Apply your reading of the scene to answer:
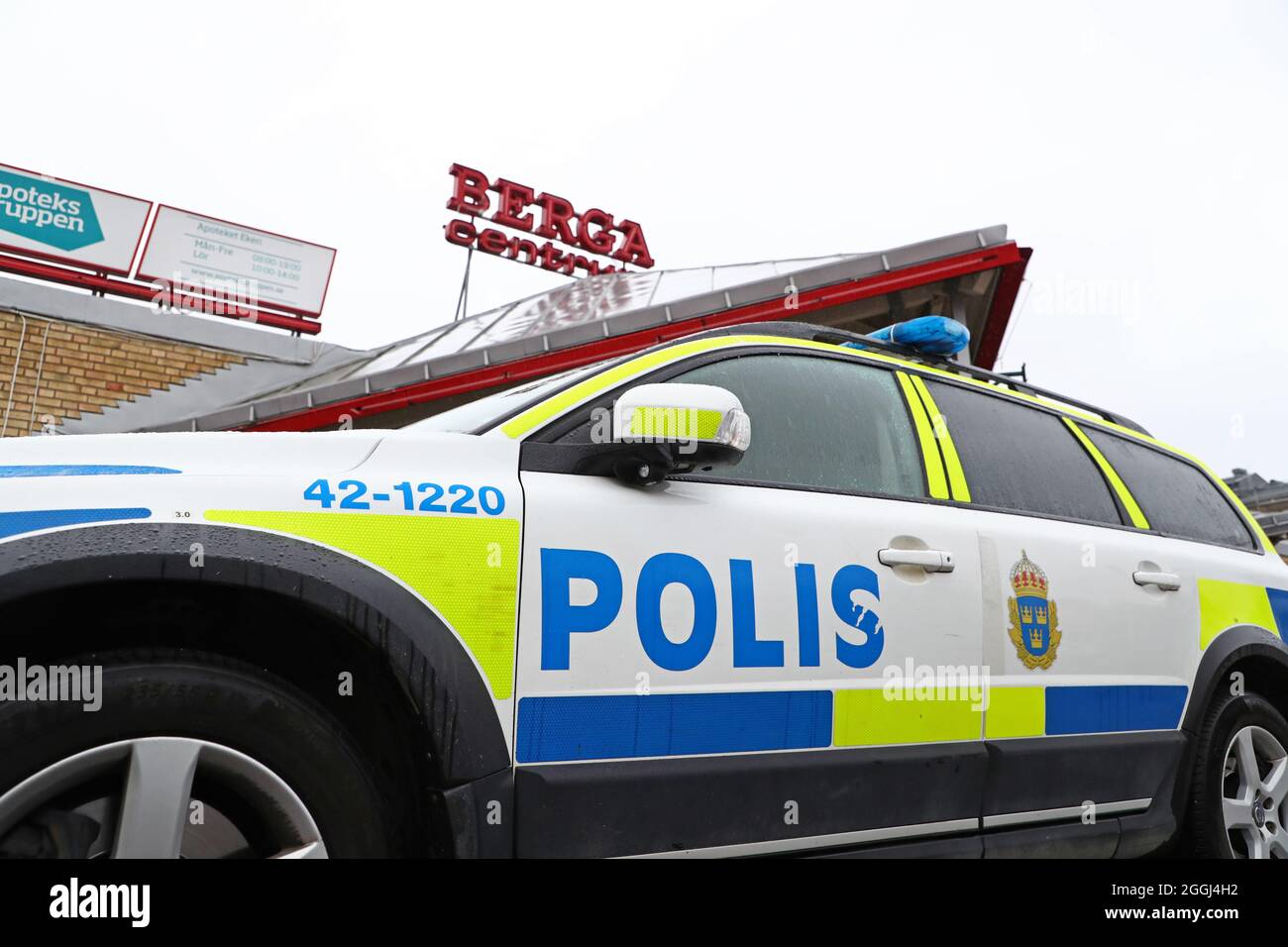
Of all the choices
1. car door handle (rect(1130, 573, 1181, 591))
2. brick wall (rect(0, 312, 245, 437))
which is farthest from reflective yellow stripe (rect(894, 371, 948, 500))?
brick wall (rect(0, 312, 245, 437))

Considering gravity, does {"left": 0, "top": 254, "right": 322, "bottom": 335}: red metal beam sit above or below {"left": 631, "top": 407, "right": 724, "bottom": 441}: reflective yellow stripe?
above

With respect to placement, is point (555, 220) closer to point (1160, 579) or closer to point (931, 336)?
point (931, 336)

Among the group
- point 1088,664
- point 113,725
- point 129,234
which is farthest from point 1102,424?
point 129,234

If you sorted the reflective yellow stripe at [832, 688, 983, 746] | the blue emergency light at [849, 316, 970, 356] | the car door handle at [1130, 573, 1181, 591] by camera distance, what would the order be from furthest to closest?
the blue emergency light at [849, 316, 970, 356] < the car door handle at [1130, 573, 1181, 591] < the reflective yellow stripe at [832, 688, 983, 746]

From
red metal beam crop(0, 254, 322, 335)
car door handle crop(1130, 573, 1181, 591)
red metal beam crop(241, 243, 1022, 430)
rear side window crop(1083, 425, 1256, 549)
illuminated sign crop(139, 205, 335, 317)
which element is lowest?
car door handle crop(1130, 573, 1181, 591)

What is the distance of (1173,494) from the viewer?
3.34 meters

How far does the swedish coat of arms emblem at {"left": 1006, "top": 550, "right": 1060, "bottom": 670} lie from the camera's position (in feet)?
7.74

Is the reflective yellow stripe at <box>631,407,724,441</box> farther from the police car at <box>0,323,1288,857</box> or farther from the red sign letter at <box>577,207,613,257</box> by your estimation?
the red sign letter at <box>577,207,613,257</box>

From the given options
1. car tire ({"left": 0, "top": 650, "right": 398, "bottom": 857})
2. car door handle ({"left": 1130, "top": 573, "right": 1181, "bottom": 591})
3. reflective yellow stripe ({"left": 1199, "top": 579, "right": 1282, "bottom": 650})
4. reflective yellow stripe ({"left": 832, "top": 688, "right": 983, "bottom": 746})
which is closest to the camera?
car tire ({"left": 0, "top": 650, "right": 398, "bottom": 857})

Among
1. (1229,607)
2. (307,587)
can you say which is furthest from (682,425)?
(1229,607)

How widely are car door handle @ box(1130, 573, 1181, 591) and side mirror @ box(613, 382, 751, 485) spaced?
1606 mm

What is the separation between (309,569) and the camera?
58.8 inches

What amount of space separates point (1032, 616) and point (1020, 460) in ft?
1.88
